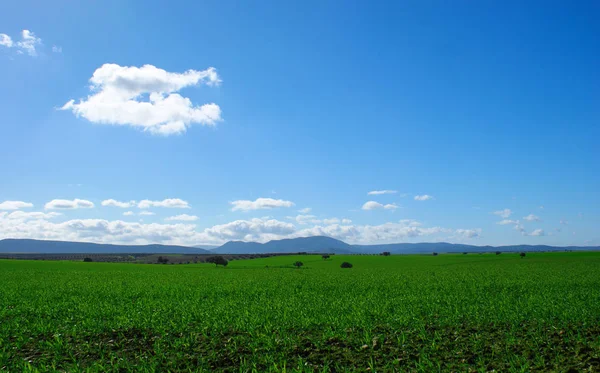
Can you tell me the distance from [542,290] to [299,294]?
18418 mm

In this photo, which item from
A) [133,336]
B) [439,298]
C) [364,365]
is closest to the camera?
[364,365]

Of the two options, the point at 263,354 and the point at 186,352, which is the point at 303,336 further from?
the point at 186,352

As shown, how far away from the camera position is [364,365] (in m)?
12.1

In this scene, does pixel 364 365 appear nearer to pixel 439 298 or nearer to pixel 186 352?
pixel 186 352

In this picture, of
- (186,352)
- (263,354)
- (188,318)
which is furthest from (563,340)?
(188,318)

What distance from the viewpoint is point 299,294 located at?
92.1 feet

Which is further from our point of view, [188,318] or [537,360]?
[188,318]

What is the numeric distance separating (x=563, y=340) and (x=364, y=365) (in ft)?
25.1

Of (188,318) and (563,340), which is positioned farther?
(188,318)

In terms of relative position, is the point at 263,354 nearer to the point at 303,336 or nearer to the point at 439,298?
the point at 303,336

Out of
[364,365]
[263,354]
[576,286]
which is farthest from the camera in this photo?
[576,286]

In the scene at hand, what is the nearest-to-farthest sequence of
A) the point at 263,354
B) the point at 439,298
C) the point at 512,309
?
the point at 263,354, the point at 512,309, the point at 439,298

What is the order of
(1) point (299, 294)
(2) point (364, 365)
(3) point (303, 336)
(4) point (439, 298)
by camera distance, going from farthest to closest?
1. (1) point (299, 294)
2. (4) point (439, 298)
3. (3) point (303, 336)
4. (2) point (364, 365)

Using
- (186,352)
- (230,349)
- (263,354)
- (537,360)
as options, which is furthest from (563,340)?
(186,352)
